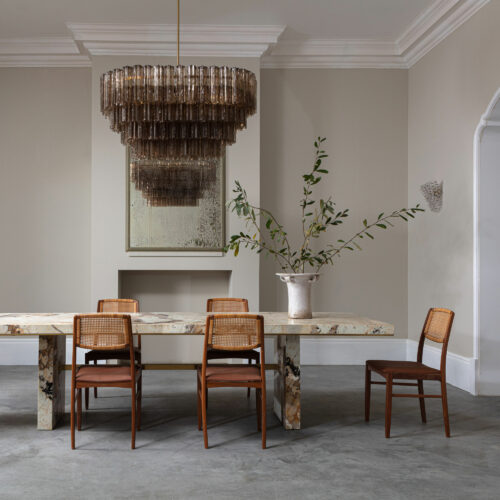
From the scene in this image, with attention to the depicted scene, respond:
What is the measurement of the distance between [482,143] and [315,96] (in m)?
2.10

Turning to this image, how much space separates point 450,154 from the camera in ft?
17.4

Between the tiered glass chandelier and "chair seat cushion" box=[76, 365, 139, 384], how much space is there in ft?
5.17

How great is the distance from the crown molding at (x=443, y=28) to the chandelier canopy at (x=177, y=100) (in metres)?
2.35

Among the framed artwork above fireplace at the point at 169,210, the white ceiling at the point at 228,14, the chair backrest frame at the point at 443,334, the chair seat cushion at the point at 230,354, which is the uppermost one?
the white ceiling at the point at 228,14

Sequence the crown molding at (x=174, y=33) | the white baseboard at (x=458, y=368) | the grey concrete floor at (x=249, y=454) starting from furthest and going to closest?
the crown molding at (x=174, y=33) < the white baseboard at (x=458, y=368) < the grey concrete floor at (x=249, y=454)

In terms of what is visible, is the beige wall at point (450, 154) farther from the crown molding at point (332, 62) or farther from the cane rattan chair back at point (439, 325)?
the cane rattan chair back at point (439, 325)

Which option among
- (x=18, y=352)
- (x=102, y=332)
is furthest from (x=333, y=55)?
(x=18, y=352)

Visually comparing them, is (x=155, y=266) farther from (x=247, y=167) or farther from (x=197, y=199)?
(x=247, y=167)

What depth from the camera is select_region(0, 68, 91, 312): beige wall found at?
6234 mm

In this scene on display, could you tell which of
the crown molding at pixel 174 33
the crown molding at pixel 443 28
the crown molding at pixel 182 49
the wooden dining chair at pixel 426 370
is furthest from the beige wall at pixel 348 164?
the wooden dining chair at pixel 426 370

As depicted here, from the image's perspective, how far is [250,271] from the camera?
19.7 feet

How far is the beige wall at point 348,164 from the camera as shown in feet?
20.6

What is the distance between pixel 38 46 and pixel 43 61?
0.53 ft

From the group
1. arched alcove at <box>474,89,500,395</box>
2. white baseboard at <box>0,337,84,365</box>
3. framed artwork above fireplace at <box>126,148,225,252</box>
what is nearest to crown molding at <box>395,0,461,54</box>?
arched alcove at <box>474,89,500,395</box>
